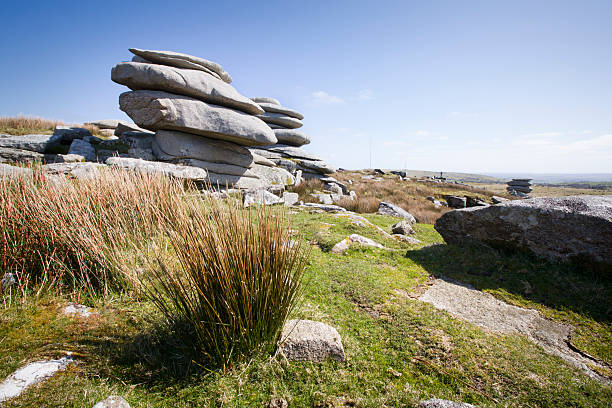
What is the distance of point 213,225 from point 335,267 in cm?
293

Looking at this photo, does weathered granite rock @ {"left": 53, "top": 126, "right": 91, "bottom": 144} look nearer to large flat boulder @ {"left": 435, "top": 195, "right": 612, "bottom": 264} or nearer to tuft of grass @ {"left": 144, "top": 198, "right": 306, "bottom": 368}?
tuft of grass @ {"left": 144, "top": 198, "right": 306, "bottom": 368}

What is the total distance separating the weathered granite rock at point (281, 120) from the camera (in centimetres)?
2027

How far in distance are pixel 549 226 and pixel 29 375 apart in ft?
24.2

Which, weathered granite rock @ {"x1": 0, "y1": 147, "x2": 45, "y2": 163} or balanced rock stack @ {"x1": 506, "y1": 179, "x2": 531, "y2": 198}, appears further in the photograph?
balanced rock stack @ {"x1": 506, "y1": 179, "x2": 531, "y2": 198}

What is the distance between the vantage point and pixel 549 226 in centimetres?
497

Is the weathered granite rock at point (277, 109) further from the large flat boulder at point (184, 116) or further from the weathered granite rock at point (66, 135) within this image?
the weathered granite rock at point (66, 135)

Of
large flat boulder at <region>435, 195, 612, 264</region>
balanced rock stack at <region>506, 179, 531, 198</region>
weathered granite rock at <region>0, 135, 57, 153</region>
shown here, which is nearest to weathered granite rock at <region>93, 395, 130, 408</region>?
large flat boulder at <region>435, 195, 612, 264</region>

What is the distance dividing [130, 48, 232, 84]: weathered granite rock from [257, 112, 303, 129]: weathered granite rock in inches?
282

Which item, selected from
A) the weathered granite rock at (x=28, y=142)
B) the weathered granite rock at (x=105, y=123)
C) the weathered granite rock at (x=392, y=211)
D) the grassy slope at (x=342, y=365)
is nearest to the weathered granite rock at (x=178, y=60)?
the weathered granite rock at (x=28, y=142)

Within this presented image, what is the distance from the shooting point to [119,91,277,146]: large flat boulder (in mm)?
10031

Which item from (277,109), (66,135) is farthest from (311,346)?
(277,109)

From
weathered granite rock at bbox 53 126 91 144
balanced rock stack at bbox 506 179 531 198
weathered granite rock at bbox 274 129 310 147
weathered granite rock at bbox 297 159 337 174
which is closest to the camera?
weathered granite rock at bbox 53 126 91 144

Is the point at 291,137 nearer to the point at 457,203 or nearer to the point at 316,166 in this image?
the point at 316,166

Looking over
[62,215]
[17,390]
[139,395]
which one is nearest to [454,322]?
[139,395]
